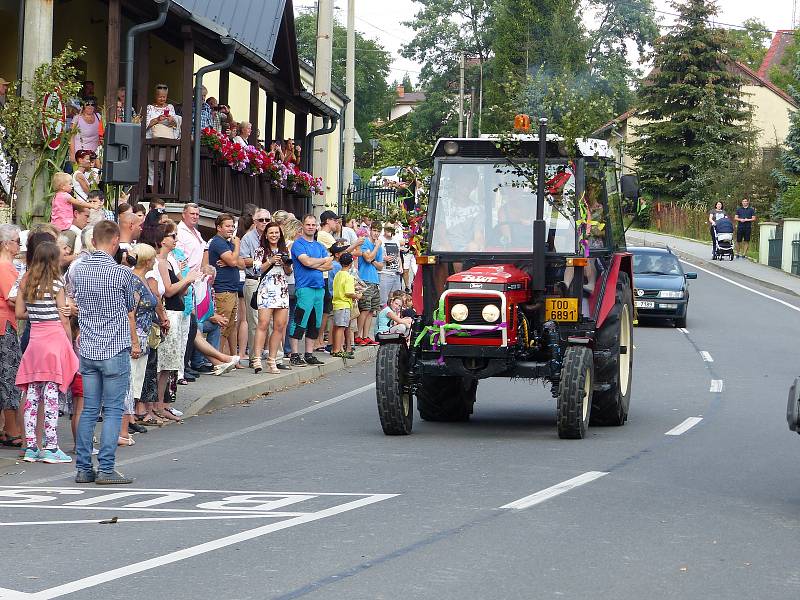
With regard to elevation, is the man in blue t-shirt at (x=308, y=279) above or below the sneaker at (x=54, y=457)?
above

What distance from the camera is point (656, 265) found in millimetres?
30766

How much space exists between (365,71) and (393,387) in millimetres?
110650

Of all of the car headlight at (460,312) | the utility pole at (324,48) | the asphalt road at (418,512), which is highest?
the utility pole at (324,48)

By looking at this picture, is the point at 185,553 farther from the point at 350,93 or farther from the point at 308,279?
the point at 350,93

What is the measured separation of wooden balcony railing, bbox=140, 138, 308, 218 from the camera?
2255 centimetres

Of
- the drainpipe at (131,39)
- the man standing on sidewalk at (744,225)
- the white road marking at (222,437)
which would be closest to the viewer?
the white road marking at (222,437)

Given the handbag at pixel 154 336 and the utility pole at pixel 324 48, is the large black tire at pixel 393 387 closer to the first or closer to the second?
the handbag at pixel 154 336

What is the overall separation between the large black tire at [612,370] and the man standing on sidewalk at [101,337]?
200 inches

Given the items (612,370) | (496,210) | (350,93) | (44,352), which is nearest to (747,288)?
(350,93)

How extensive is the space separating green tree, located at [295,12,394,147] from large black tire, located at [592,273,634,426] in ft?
337

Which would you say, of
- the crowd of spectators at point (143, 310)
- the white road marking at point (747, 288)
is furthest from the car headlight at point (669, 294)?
the crowd of spectators at point (143, 310)

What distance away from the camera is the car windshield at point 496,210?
13.8 m

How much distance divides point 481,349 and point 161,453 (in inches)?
116

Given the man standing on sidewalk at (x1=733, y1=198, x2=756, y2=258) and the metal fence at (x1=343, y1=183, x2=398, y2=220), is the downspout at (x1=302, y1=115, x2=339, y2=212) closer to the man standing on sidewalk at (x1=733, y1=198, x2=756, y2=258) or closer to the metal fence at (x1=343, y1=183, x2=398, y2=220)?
the metal fence at (x1=343, y1=183, x2=398, y2=220)
